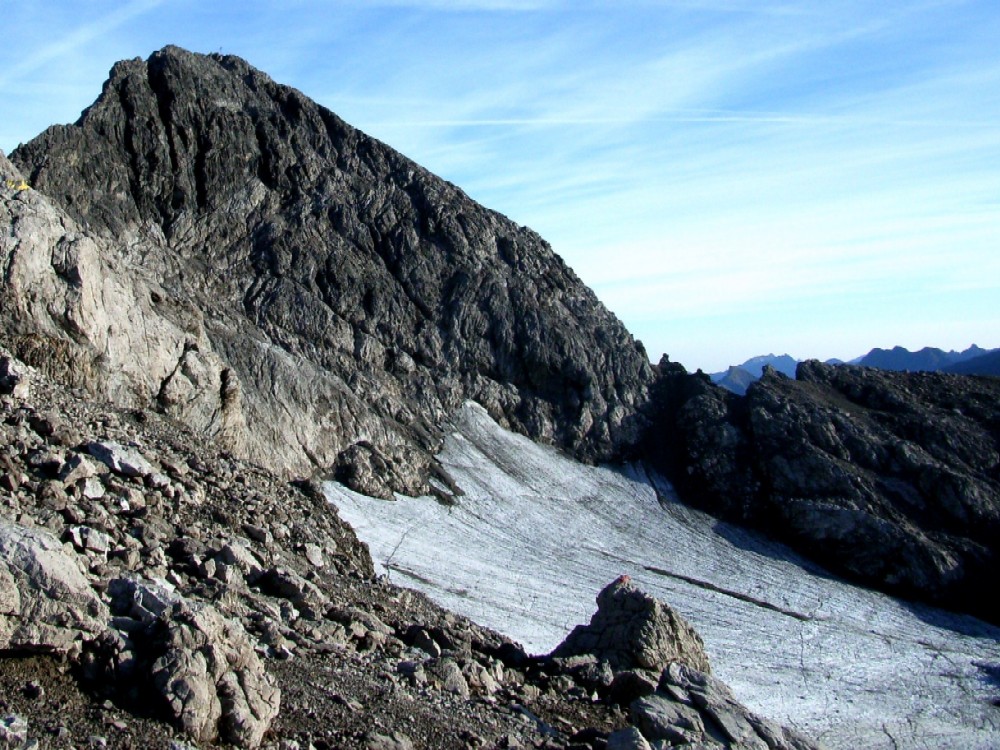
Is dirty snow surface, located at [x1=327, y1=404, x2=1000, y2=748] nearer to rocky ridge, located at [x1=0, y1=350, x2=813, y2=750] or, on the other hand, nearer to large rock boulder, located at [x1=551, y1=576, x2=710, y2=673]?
large rock boulder, located at [x1=551, y1=576, x2=710, y2=673]

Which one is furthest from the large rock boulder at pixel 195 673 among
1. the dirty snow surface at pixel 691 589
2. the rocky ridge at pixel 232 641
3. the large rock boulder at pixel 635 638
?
the dirty snow surface at pixel 691 589

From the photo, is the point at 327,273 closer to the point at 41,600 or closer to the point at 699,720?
the point at 699,720

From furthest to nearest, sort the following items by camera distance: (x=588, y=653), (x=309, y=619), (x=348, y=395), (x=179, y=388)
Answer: (x=348, y=395) → (x=179, y=388) → (x=588, y=653) → (x=309, y=619)

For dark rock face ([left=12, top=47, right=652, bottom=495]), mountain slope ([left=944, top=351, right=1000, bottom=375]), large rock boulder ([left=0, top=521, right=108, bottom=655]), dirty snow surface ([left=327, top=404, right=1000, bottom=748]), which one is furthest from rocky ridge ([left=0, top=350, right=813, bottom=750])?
mountain slope ([left=944, top=351, right=1000, bottom=375])

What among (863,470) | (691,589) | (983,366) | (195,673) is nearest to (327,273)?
(691,589)

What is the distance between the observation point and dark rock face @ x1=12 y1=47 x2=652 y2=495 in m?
51.3

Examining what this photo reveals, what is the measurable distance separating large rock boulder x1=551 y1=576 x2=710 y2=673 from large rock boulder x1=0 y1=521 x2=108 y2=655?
34.4 ft

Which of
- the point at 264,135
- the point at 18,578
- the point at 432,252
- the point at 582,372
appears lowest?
the point at 18,578

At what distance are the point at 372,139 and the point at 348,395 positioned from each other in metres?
21.6

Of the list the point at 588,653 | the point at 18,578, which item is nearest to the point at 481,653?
the point at 588,653

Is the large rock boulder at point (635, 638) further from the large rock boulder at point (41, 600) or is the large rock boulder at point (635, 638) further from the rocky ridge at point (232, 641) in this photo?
the large rock boulder at point (41, 600)

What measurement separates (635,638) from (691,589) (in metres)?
27.8

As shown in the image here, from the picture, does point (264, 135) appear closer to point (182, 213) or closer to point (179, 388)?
point (182, 213)

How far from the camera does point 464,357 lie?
61.8m
